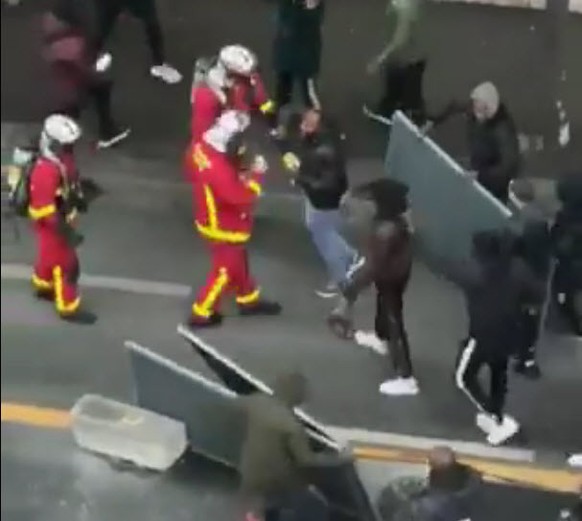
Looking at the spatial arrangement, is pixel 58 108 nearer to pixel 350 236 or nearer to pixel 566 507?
pixel 350 236

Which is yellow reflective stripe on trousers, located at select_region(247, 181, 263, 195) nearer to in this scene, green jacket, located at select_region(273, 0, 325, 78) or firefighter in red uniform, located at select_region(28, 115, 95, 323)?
green jacket, located at select_region(273, 0, 325, 78)

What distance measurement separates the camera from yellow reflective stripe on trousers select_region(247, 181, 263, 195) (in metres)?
3.39

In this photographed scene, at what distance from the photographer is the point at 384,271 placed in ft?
11.0

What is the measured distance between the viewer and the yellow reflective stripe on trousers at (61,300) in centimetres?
340

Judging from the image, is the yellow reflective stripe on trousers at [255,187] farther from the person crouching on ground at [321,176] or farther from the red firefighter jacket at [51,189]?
the red firefighter jacket at [51,189]

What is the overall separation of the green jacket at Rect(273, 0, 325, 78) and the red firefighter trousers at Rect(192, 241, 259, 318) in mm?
456

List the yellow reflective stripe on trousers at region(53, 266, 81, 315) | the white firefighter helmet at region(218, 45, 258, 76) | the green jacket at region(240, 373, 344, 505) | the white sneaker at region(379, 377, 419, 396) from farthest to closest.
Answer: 1. the white sneaker at region(379, 377, 419, 396)
2. the yellow reflective stripe on trousers at region(53, 266, 81, 315)
3. the white firefighter helmet at region(218, 45, 258, 76)
4. the green jacket at region(240, 373, 344, 505)

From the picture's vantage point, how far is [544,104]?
10.7 ft

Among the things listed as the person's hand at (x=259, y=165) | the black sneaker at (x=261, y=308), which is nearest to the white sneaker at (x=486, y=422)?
the black sneaker at (x=261, y=308)

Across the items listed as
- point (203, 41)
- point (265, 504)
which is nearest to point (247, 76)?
point (203, 41)

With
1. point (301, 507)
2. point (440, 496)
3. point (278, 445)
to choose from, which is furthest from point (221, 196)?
point (440, 496)

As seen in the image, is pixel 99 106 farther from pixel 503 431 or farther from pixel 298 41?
pixel 503 431

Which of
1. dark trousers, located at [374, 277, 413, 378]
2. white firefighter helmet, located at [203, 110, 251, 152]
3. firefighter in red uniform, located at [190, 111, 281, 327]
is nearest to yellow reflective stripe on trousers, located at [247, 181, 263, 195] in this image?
firefighter in red uniform, located at [190, 111, 281, 327]

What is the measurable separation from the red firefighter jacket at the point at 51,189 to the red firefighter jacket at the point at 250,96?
395 mm
